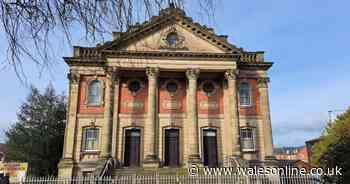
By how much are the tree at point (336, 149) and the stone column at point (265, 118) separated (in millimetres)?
3529

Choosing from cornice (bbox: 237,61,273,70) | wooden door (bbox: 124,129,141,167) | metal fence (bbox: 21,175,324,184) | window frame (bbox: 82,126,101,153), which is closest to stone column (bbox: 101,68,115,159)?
window frame (bbox: 82,126,101,153)

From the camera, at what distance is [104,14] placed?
143 inches

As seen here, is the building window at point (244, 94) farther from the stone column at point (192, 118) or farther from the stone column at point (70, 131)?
the stone column at point (70, 131)

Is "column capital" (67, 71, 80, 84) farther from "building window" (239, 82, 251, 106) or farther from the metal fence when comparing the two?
"building window" (239, 82, 251, 106)

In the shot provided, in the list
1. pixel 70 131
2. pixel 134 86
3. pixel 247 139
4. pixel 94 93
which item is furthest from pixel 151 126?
pixel 247 139

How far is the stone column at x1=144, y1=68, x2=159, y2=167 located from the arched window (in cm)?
477

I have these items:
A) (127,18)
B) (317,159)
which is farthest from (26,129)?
(127,18)

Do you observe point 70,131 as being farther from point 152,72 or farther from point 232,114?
point 232,114

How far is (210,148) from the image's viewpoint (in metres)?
24.8

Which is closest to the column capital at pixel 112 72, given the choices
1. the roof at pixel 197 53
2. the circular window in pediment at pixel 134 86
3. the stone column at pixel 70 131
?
the roof at pixel 197 53

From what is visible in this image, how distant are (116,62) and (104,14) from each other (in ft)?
66.0

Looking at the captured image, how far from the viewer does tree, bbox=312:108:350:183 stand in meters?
19.7

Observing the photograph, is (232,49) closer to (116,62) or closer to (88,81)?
(116,62)

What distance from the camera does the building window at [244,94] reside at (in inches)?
1030
